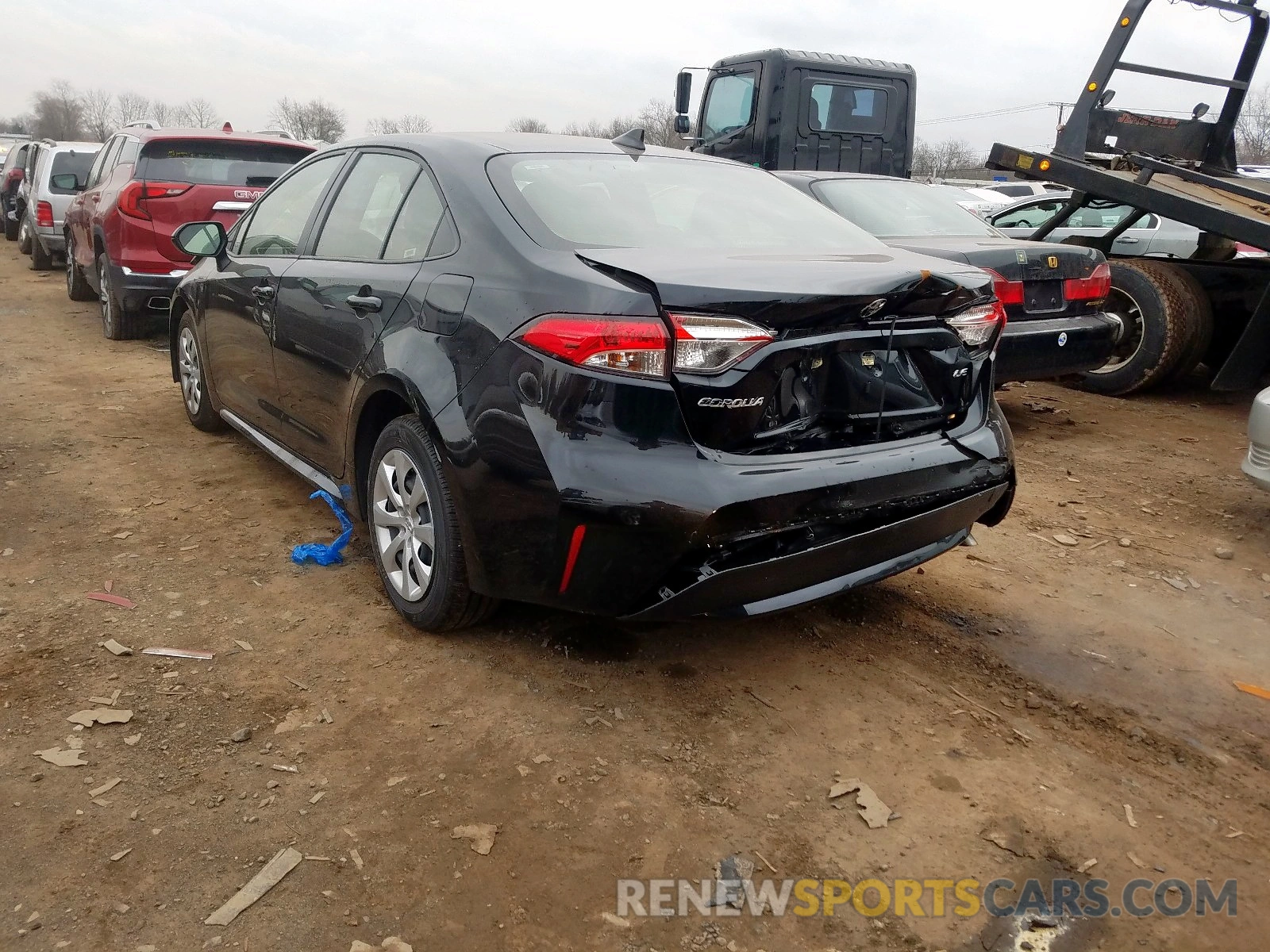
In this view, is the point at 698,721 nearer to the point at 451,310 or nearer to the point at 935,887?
the point at 935,887

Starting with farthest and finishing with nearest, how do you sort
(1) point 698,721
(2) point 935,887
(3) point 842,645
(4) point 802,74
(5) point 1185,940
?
(4) point 802,74 → (3) point 842,645 → (1) point 698,721 → (2) point 935,887 → (5) point 1185,940

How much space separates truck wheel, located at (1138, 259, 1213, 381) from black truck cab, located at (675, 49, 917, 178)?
3.32 m

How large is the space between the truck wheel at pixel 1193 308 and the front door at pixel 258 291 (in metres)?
5.77

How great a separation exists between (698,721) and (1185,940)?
126cm

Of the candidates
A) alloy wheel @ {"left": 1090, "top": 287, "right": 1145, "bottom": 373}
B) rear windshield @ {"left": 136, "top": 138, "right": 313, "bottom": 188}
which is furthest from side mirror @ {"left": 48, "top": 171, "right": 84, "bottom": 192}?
alloy wheel @ {"left": 1090, "top": 287, "right": 1145, "bottom": 373}

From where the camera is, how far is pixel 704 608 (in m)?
2.66

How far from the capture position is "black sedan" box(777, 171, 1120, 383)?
18.7ft

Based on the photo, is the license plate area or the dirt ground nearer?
the dirt ground

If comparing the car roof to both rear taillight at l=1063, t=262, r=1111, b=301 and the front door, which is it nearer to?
the front door

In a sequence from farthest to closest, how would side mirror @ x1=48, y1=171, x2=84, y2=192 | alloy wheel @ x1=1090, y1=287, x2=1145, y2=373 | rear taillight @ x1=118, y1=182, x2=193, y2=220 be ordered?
side mirror @ x1=48, y1=171, x2=84, y2=192
rear taillight @ x1=118, y1=182, x2=193, y2=220
alloy wheel @ x1=1090, y1=287, x2=1145, y2=373

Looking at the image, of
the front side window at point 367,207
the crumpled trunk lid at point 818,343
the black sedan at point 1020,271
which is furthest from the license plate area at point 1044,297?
the front side window at point 367,207

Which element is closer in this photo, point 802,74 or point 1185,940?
point 1185,940

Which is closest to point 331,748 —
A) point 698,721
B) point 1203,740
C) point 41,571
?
Answer: point 698,721

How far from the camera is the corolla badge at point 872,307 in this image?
2.71 m
